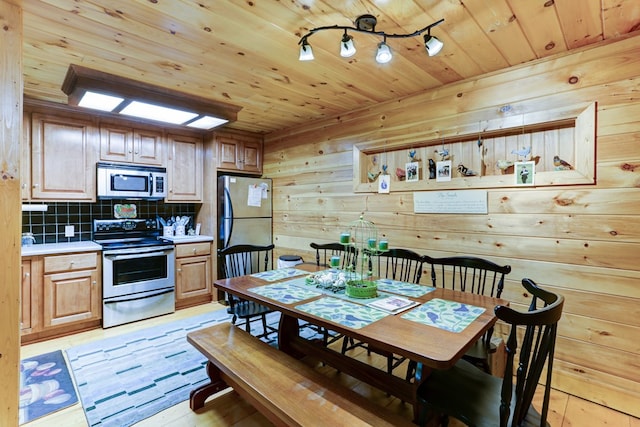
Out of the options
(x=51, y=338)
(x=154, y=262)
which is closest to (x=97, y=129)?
(x=154, y=262)

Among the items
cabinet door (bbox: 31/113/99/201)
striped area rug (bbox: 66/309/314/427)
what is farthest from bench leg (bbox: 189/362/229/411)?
cabinet door (bbox: 31/113/99/201)

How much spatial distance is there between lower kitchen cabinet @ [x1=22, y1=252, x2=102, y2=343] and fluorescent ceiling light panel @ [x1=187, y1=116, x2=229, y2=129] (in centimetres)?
168

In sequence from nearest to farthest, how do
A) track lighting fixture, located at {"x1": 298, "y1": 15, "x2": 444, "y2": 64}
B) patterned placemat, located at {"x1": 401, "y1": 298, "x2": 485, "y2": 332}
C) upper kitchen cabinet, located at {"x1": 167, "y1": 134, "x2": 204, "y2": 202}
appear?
patterned placemat, located at {"x1": 401, "y1": 298, "x2": 485, "y2": 332}, track lighting fixture, located at {"x1": 298, "y1": 15, "x2": 444, "y2": 64}, upper kitchen cabinet, located at {"x1": 167, "y1": 134, "x2": 204, "y2": 202}

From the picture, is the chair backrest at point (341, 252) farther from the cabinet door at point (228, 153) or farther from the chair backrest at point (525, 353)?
the cabinet door at point (228, 153)

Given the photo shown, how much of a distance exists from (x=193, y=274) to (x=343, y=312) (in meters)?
2.80

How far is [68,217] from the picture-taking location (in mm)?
3500

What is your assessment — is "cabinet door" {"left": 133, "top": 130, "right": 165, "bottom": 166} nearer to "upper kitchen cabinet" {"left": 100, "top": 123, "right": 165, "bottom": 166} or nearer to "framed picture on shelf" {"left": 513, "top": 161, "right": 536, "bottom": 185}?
"upper kitchen cabinet" {"left": 100, "top": 123, "right": 165, "bottom": 166}

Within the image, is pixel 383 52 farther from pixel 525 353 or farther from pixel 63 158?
pixel 63 158

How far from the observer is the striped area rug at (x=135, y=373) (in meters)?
2.00

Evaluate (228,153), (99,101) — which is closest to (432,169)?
(228,153)

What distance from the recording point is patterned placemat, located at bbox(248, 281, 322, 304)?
74.5 inches

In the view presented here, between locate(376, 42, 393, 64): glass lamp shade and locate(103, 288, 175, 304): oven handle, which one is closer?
locate(376, 42, 393, 64): glass lamp shade

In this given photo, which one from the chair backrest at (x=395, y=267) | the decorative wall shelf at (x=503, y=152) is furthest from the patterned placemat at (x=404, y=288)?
the decorative wall shelf at (x=503, y=152)

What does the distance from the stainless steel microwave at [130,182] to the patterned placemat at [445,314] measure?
3.28 metres
